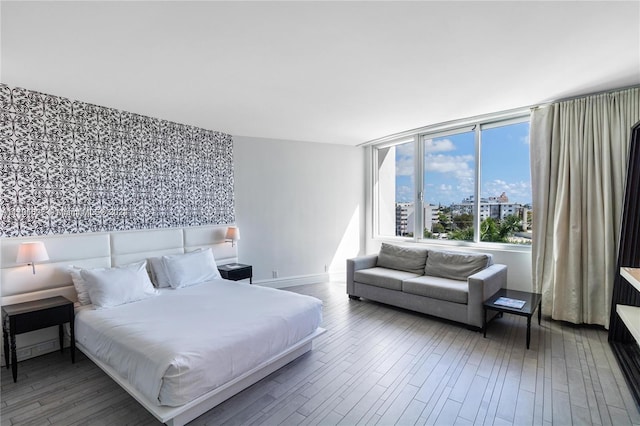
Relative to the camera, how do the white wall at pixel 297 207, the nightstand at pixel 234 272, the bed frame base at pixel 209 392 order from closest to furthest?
the bed frame base at pixel 209 392 < the nightstand at pixel 234 272 < the white wall at pixel 297 207

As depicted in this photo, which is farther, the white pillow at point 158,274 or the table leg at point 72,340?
the white pillow at point 158,274

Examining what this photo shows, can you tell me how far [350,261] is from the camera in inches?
183

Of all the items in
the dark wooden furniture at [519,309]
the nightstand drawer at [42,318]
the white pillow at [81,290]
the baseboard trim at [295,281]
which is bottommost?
the baseboard trim at [295,281]

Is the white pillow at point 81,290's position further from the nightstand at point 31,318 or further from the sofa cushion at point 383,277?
the sofa cushion at point 383,277

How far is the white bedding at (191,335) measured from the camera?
1.91 meters

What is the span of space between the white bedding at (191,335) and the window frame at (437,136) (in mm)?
2925

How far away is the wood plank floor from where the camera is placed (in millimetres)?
2053

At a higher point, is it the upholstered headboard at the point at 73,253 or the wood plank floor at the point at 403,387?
the upholstered headboard at the point at 73,253

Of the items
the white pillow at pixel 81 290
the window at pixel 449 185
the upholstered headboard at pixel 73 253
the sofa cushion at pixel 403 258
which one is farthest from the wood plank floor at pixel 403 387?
the window at pixel 449 185

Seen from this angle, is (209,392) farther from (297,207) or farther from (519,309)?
(297,207)

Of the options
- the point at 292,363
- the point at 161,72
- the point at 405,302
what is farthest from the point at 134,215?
the point at 405,302

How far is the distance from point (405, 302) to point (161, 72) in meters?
3.76

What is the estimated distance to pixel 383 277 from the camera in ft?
13.9

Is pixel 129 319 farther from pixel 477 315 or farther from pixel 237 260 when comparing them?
pixel 477 315
